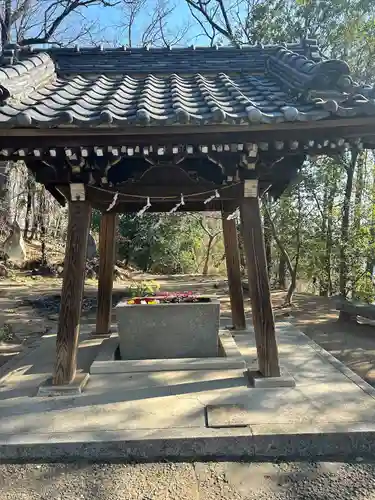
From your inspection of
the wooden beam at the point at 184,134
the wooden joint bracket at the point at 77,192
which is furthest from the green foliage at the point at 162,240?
the wooden beam at the point at 184,134

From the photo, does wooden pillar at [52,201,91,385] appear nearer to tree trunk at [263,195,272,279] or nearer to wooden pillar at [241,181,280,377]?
wooden pillar at [241,181,280,377]

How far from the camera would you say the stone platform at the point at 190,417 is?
3031 mm

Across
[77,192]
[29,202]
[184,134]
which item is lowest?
[77,192]

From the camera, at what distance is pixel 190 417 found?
11.3 ft

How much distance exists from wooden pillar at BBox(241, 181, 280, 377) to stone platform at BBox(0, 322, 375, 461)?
12.4 inches

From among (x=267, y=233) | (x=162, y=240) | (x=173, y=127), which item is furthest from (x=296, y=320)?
(x=162, y=240)

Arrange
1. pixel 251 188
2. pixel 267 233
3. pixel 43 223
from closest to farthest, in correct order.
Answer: pixel 251 188
pixel 267 233
pixel 43 223

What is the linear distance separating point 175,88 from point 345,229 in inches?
279

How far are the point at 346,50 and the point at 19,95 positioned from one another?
Result: 9645mm

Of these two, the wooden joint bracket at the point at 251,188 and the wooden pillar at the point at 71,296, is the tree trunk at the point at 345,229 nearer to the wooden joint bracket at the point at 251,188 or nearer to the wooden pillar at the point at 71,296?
the wooden joint bracket at the point at 251,188

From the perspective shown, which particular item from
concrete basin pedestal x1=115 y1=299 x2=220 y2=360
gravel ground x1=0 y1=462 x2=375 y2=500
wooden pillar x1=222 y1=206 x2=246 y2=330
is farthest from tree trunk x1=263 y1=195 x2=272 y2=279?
gravel ground x1=0 y1=462 x2=375 y2=500

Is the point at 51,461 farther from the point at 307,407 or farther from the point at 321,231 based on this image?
the point at 321,231

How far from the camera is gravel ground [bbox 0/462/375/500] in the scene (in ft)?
8.57

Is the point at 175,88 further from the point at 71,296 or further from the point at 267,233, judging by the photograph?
the point at 267,233
